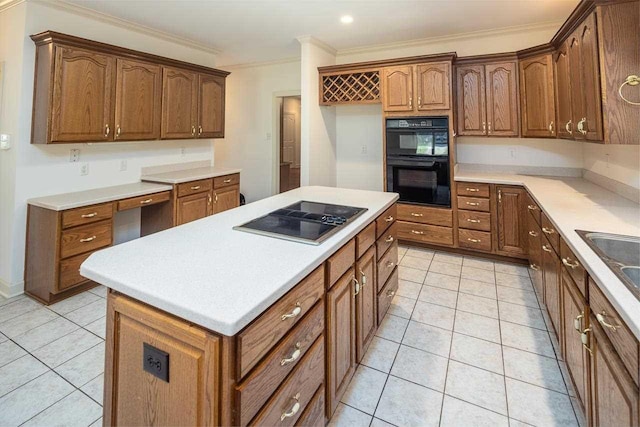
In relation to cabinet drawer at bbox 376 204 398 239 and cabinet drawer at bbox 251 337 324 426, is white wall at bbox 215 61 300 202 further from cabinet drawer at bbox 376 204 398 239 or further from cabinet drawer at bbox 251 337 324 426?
cabinet drawer at bbox 251 337 324 426

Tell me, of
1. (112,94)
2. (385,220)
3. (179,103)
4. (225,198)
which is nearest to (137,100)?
(112,94)

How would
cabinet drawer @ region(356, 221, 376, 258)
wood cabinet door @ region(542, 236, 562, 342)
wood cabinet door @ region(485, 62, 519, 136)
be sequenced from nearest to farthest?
cabinet drawer @ region(356, 221, 376, 258)
wood cabinet door @ region(542, 236, 562, 342)
wood cabinet door @ region(485, 62, 519, 136)

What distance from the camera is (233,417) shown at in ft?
2.85

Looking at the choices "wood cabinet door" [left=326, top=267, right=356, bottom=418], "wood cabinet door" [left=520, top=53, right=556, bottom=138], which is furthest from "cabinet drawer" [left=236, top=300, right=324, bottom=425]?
"wood cabinet door" [left=520, top=53, right=556, bottom=138]

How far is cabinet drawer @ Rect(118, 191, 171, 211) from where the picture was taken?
3.00 meters

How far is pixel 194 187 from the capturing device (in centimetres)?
367

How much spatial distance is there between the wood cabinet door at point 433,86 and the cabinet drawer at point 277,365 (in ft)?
9.80

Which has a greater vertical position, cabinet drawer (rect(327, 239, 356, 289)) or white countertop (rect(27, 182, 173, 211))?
white countertop (rect(27, 182, 173, 211))

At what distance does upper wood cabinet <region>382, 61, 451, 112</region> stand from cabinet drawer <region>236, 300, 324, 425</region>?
9.85ft

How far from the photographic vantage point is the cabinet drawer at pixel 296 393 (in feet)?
3.28

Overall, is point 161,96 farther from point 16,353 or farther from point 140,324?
point 140,324

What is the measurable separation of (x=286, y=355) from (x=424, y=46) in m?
4.17

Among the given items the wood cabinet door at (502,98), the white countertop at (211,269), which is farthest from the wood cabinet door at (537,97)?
the white countertop at (211,269)

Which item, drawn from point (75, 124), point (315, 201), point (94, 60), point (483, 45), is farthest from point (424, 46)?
point (75, 124)
